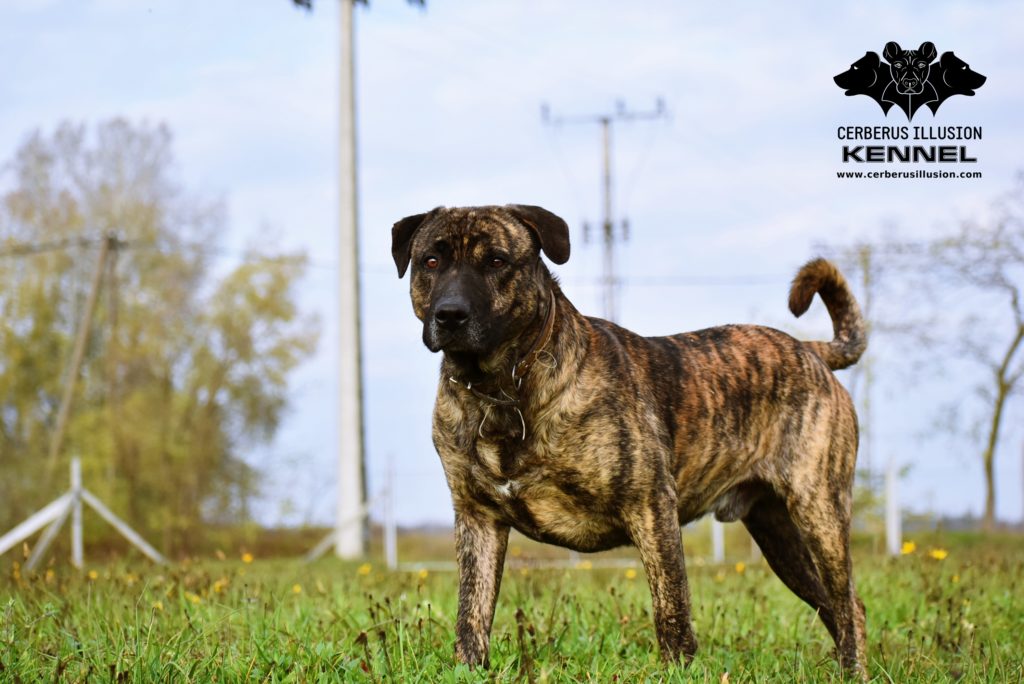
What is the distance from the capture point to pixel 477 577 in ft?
15.6

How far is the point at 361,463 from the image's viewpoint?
1975 cm

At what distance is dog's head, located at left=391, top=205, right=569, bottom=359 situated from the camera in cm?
435

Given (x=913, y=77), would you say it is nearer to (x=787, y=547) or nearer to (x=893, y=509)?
(x=787, y=547)

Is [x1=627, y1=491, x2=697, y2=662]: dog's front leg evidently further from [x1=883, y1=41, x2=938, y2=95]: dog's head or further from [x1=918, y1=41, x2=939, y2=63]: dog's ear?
[x1=918, y1=41, x2=939, y2=63]: dog's ear

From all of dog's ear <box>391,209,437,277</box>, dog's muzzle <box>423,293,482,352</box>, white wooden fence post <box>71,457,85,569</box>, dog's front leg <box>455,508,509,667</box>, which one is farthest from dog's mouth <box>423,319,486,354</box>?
white wooden fence post <box>71,457,85,569</box>

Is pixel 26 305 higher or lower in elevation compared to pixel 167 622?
higher

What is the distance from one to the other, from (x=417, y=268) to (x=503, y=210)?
452 mm

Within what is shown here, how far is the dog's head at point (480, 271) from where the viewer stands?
4.35 m

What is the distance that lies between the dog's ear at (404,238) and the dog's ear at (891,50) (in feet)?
17.6

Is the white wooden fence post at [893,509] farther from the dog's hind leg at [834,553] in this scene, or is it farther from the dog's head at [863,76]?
the dog's hind leg at [834,553]

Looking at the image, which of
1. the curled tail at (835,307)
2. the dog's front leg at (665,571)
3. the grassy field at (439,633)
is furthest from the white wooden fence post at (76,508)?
the dog's front leg at (665,571)

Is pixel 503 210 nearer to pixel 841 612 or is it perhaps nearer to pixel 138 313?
pixel 841 612

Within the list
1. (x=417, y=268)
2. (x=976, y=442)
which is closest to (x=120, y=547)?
(x=976, y=442)

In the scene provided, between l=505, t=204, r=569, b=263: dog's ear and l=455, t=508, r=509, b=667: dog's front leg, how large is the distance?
1192mm
